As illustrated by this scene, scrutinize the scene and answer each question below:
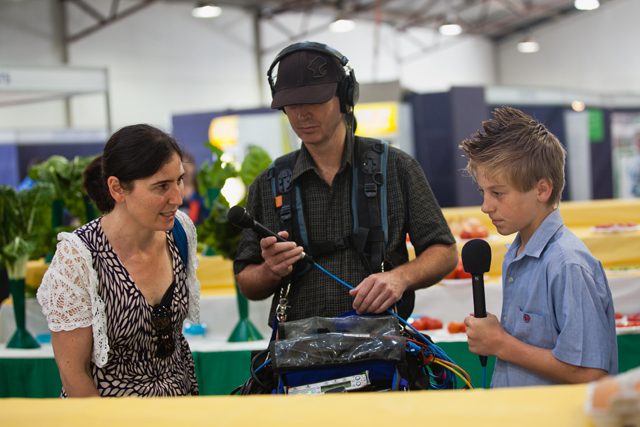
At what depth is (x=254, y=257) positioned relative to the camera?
1854mm

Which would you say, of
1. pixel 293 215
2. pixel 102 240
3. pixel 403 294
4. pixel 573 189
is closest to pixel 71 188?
pixel 102 240

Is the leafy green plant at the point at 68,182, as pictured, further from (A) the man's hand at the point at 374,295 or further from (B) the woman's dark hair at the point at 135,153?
(A) the man's hand at the point at 374,295

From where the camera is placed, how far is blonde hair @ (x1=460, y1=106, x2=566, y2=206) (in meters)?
1.36

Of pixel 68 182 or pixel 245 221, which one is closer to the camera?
pixel 245 221

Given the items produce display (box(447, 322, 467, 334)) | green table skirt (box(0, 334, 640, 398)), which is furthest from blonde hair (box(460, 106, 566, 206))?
produce display (box(447, 322, 467, 334))

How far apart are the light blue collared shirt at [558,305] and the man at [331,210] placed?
346mm

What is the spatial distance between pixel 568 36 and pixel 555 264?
1860 cm

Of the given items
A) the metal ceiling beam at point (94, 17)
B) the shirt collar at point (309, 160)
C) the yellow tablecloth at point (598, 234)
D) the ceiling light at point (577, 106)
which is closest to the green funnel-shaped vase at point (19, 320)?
the shirt collar at point (309, 160)

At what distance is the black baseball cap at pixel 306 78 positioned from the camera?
1663mm

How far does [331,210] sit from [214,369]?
5.11 feet

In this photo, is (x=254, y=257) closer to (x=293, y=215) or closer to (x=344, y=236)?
(x=293, y=215)

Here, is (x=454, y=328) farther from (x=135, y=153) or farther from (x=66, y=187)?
(x=66, y=187)

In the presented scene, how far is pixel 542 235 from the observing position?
4.47 feet

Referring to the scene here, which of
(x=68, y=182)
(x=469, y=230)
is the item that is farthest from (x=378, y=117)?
(x=68, y=182)
